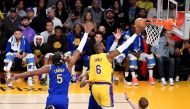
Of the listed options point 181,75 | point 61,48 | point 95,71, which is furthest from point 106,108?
point 181,75

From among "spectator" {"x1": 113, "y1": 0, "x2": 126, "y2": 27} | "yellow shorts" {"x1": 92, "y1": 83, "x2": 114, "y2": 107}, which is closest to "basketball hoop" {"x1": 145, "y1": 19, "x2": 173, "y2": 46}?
"yellow shorts" {"x1": 92, "y1": 83, "x2": 114, "y2": 107}

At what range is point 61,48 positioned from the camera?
1448 centimetres

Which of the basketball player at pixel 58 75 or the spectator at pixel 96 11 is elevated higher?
the spectator at pixel 96 11

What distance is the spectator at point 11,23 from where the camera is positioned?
15.1 meters

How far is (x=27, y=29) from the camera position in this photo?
1503cm

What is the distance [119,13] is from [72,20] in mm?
1660

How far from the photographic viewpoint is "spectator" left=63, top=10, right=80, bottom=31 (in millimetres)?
15750

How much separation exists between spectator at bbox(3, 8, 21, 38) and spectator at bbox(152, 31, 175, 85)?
441 centimetres

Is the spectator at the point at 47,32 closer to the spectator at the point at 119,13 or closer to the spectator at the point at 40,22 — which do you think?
the spectator at the point at 40,22

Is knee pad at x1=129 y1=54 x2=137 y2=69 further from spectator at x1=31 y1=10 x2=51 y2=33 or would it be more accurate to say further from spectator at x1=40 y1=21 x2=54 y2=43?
spectator at x1=31 y1=10 x2=51 y2=33

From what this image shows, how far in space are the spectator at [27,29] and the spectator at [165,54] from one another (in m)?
3.81

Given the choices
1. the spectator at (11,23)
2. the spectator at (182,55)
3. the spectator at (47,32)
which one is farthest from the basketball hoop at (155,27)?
the spectator at (11,23)

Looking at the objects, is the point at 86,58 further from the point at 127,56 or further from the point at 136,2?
the point at 136,2

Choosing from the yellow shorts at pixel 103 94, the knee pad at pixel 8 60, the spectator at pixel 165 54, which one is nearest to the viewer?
the yellow shorts at pixel 103 94
